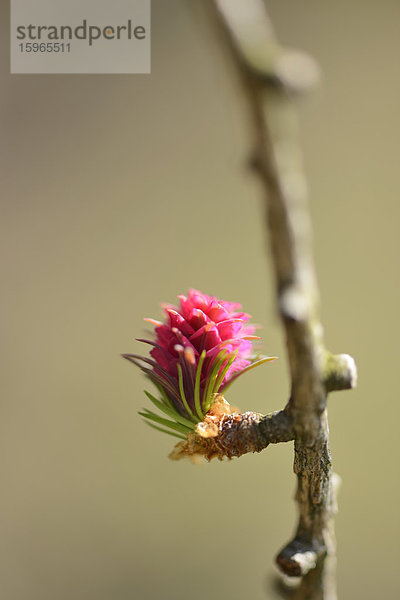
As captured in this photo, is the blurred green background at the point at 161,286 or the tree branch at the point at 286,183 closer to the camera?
the tree branch at the point at 286,183

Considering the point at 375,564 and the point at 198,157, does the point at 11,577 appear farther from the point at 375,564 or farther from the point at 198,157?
the point at 198,157

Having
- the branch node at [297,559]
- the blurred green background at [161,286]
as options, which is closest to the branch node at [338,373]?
the branch node at [297,559]

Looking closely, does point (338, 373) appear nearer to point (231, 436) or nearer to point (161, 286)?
point (231, 436)

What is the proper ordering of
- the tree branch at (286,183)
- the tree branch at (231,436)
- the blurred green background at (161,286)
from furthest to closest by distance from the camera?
the blurred green background at (161,286) < the tree branch at (231,436) < the tree branch at (286,183)

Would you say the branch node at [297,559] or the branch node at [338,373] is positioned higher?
the branch node at [338,373]

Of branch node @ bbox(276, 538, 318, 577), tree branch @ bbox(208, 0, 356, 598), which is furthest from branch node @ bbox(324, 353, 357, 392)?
branch node @ bbox(276, 538, 318, 577)

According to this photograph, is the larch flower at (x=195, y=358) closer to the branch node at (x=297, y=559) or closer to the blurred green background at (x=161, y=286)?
the branch node at (x=297, y=559)
